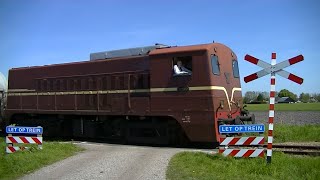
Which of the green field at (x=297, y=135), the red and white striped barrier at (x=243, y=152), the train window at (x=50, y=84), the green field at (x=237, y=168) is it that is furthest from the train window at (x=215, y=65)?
the train window at (x=50, y=84)

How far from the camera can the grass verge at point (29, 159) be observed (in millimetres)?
9953

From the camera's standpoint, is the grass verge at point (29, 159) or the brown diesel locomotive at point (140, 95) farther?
the brown diesel locomotive at point (140, 95)

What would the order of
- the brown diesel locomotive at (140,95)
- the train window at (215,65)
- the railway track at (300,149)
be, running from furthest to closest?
the train window at (215,65) < the brown diesel locomotive at (140,95) < the railway track at (300,149)

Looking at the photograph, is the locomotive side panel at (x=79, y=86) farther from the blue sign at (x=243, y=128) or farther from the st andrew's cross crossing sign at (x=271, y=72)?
the st andrew's cross crossing sign at (x=271, y=72)

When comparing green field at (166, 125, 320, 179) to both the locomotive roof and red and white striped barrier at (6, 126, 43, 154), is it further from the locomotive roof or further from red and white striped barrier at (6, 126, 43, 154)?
red and white striped barrier at (6, 126, 43, 154)

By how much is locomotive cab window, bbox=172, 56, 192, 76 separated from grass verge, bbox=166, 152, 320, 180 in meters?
3.99

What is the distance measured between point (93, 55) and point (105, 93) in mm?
2192

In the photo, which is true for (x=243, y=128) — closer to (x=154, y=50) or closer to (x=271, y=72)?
(x=271, y=72)

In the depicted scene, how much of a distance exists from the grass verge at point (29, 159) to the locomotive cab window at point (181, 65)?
4.40 m

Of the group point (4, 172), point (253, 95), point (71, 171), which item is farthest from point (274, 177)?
point (253, 95)

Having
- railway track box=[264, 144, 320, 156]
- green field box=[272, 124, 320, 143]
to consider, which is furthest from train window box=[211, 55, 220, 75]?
green field box=[272, 124, 320, 143]

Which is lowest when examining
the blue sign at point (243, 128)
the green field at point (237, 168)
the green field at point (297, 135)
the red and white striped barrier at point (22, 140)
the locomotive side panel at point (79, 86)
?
the green field at point (297, 135)

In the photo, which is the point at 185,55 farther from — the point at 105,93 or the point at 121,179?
the point at 121,179

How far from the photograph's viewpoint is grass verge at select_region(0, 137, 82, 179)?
9.95 metres
